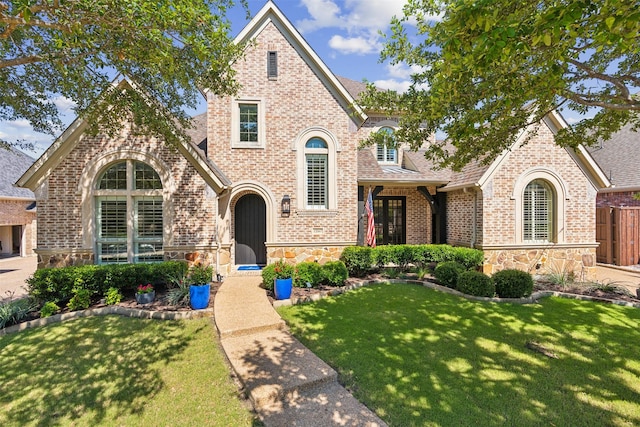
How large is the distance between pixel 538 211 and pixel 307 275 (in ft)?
32.6

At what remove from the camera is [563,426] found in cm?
350

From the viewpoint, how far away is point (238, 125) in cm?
1084

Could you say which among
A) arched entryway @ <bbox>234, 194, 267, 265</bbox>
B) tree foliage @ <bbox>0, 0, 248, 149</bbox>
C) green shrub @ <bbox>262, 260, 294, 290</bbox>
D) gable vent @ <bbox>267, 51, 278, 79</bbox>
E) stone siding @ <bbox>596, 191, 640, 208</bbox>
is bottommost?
green shrub @ <bbox>262, 260, 294, 290</bbox>

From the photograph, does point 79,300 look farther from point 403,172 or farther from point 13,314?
point 403,172

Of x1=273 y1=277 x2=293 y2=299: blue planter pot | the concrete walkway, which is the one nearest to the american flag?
x1=273 y1=277 x2=293 y2=299: blue planter pot

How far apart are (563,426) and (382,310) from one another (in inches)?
164

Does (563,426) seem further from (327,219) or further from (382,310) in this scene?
(327,219)

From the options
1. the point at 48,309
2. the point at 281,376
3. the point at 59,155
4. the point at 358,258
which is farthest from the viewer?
the point at 358,258

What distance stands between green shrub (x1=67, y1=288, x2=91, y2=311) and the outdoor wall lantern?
6275 mm

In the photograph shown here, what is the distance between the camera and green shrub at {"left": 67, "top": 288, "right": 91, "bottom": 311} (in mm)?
7246

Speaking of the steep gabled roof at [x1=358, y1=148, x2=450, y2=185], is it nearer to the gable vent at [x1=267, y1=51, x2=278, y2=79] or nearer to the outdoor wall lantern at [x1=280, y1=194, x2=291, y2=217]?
the outdoor wall lantern at [x1=280, y1=194, x2=291, y2=217]

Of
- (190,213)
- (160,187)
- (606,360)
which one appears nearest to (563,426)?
(606,360)

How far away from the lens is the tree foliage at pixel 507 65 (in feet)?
10.1

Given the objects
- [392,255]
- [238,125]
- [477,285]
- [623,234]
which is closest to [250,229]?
[238,125]
